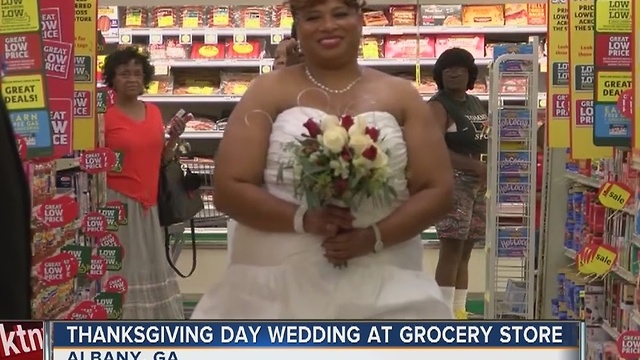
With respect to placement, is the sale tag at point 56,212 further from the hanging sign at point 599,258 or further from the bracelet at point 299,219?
the hanging sign at point 599,258

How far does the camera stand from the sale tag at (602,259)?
301cm

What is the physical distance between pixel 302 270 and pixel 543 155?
2.59 m

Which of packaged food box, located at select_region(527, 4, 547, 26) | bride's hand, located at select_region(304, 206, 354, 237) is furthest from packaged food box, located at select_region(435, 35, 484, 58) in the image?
bride's hand, located at select_region(304, 206, 354, 237)

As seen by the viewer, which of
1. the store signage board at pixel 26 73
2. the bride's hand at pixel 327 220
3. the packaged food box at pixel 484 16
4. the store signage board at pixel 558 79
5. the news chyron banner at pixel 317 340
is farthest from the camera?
the packaged food box at pixel 484 16

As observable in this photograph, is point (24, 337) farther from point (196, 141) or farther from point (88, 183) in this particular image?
point (196, 141)

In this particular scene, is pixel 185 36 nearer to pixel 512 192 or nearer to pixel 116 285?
pixel 116 285

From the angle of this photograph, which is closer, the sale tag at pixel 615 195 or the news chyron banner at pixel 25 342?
the news chyron banner at pixel 25 342

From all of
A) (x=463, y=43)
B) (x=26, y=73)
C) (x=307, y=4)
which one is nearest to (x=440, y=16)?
(x=463, y=43)

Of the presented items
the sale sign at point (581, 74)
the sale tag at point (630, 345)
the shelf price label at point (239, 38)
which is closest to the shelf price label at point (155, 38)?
Answer: the shelf price label at point (239, 38)

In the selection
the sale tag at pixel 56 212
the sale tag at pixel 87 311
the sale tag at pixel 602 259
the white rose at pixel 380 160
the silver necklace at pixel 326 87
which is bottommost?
the sale tag at pixel 87 311

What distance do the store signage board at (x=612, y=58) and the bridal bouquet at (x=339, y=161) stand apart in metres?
1.16

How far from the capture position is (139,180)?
362 cm

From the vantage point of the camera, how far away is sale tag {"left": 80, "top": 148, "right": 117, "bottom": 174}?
3436mm

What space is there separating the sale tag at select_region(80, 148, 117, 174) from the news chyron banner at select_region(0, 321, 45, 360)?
5.89 feet
